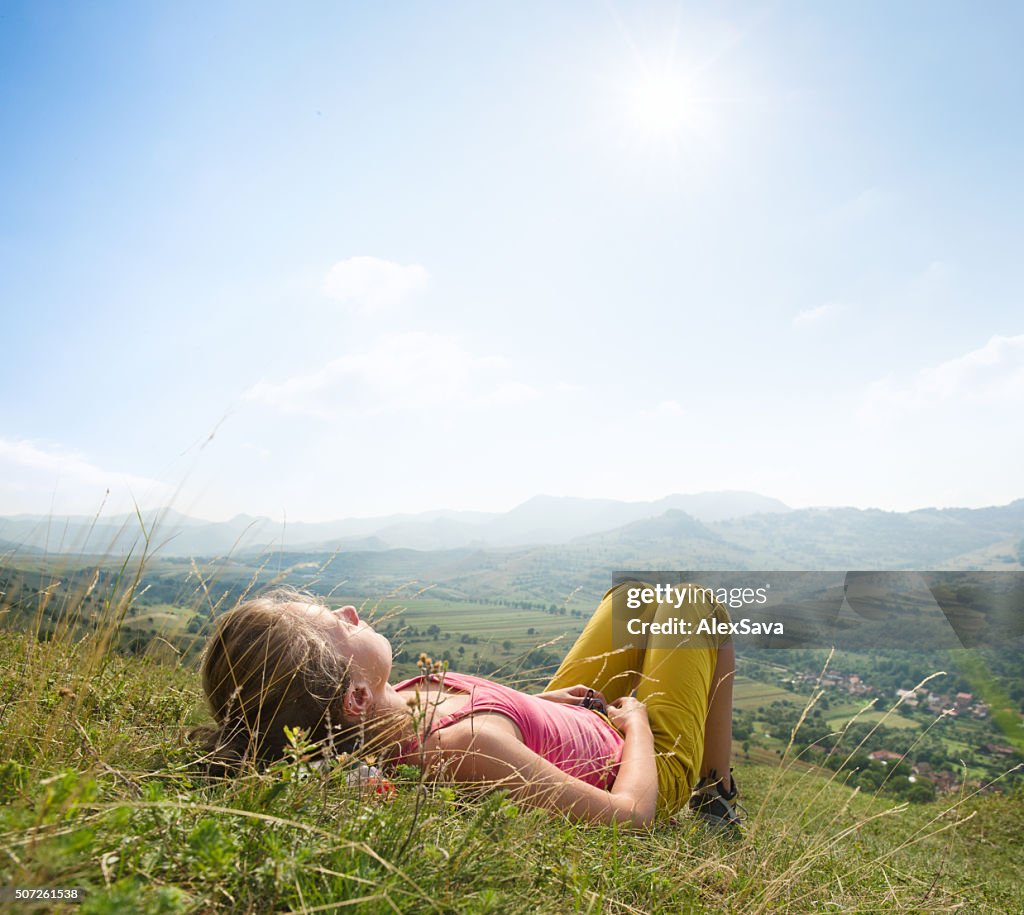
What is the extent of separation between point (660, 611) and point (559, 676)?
35.3 inches

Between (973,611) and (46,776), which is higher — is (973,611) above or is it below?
above

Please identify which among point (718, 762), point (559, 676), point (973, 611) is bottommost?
point (718, 762)

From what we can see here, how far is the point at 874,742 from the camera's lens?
100ft

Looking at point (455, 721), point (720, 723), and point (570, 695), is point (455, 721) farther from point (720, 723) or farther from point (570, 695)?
point (720, 723)

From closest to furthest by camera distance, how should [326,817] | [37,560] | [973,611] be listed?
[326,817], [973,611], [37,560]

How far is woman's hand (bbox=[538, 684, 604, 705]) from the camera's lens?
11.2ft

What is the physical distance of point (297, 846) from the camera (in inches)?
50.9

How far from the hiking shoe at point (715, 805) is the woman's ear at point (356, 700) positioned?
180 centimetres

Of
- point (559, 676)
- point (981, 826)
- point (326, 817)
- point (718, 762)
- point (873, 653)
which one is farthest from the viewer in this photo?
point (873, 653)

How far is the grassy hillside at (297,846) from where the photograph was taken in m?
1.09

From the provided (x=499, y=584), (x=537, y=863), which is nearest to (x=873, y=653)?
(x=537, y=863)

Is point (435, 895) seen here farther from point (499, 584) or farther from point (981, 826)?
point (499, 584)

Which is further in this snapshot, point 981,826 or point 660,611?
point 981,826

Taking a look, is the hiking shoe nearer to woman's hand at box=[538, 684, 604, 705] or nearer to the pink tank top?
the pink tank top
